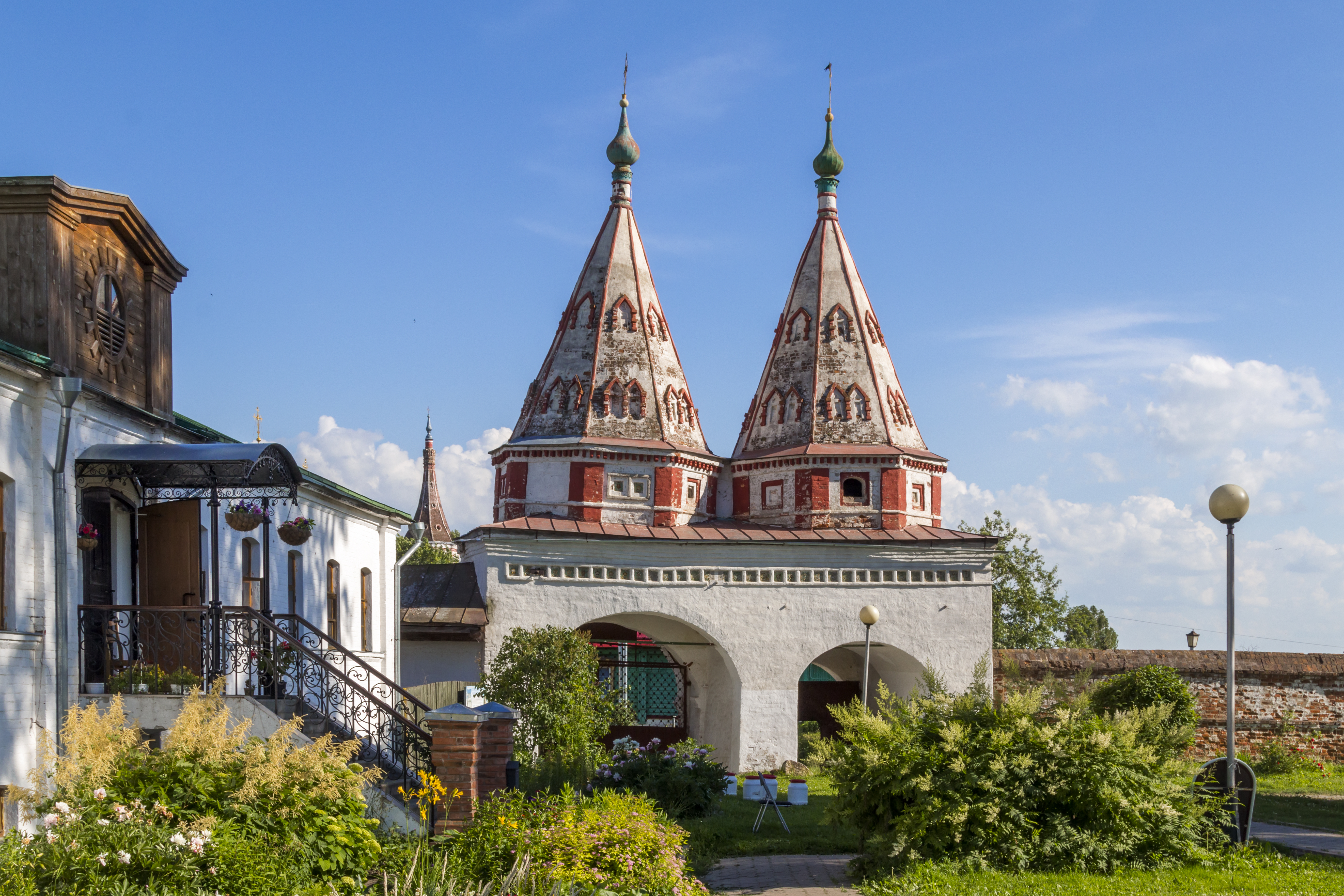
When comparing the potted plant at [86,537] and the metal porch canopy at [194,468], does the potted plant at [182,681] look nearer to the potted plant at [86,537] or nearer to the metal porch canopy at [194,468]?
the potted plant at [86,537]

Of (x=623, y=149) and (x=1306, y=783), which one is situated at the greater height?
(x=623, y=149)

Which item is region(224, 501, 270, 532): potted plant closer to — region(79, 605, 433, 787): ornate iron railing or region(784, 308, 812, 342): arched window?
region(79, 605, 433, 787): ornate iron railing

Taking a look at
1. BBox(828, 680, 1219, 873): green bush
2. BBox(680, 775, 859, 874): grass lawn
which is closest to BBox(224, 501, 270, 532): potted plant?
BBox(680, 775, 859, 874): grass lawn

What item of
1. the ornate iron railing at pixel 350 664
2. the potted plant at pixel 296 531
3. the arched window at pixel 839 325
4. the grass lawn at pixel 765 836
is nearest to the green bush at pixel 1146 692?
the grass lawn at pixel 765 836

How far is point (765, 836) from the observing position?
14891mm

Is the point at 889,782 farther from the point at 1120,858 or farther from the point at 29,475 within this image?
the point at 29,475

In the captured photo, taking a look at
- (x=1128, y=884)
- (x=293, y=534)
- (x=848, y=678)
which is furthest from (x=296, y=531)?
(x=848, y=678)

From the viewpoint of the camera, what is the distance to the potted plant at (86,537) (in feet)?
36.8

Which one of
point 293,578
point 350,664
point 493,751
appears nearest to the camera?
point 493,751

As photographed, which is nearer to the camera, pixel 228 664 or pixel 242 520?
pixel 228 664

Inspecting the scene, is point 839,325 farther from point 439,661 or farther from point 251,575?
point 251,575

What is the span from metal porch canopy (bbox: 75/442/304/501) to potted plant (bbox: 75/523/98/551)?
50 centimetres

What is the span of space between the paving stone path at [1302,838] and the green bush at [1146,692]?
19.8ft

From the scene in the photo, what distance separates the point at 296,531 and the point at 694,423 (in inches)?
608
